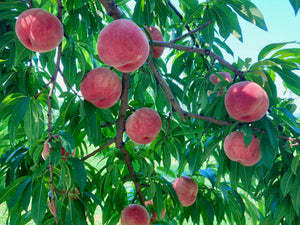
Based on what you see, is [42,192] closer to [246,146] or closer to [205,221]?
[246,146]

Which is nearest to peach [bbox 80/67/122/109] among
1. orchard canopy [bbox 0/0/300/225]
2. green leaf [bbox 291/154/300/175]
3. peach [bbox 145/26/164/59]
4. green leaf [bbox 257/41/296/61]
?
orchard canopy [bbox 0/0/300/225]

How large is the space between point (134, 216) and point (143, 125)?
1.34 ft

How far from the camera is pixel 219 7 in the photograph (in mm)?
1102

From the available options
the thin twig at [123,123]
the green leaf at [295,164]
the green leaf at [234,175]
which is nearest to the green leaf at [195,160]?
the green leaf at [234,175]

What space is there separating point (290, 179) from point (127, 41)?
71 cm

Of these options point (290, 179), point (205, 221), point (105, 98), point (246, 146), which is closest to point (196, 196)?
point (205, 221)

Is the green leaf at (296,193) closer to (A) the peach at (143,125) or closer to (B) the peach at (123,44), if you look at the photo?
(A) the peach at (143,125)

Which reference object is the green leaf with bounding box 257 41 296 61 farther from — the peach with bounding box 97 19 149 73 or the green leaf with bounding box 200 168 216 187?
the green leaf with bounding box 200 168 216 187

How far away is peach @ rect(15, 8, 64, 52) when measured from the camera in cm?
93

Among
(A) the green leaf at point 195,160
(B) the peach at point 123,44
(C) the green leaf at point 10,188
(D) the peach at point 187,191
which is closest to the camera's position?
(B) the peach at point 123,44

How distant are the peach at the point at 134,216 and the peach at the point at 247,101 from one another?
59 centimetres

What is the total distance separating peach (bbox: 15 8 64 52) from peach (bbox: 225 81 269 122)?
21.8 inches

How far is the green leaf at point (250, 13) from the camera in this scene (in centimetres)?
99

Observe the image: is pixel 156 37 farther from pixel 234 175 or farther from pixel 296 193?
pixel 296 193
